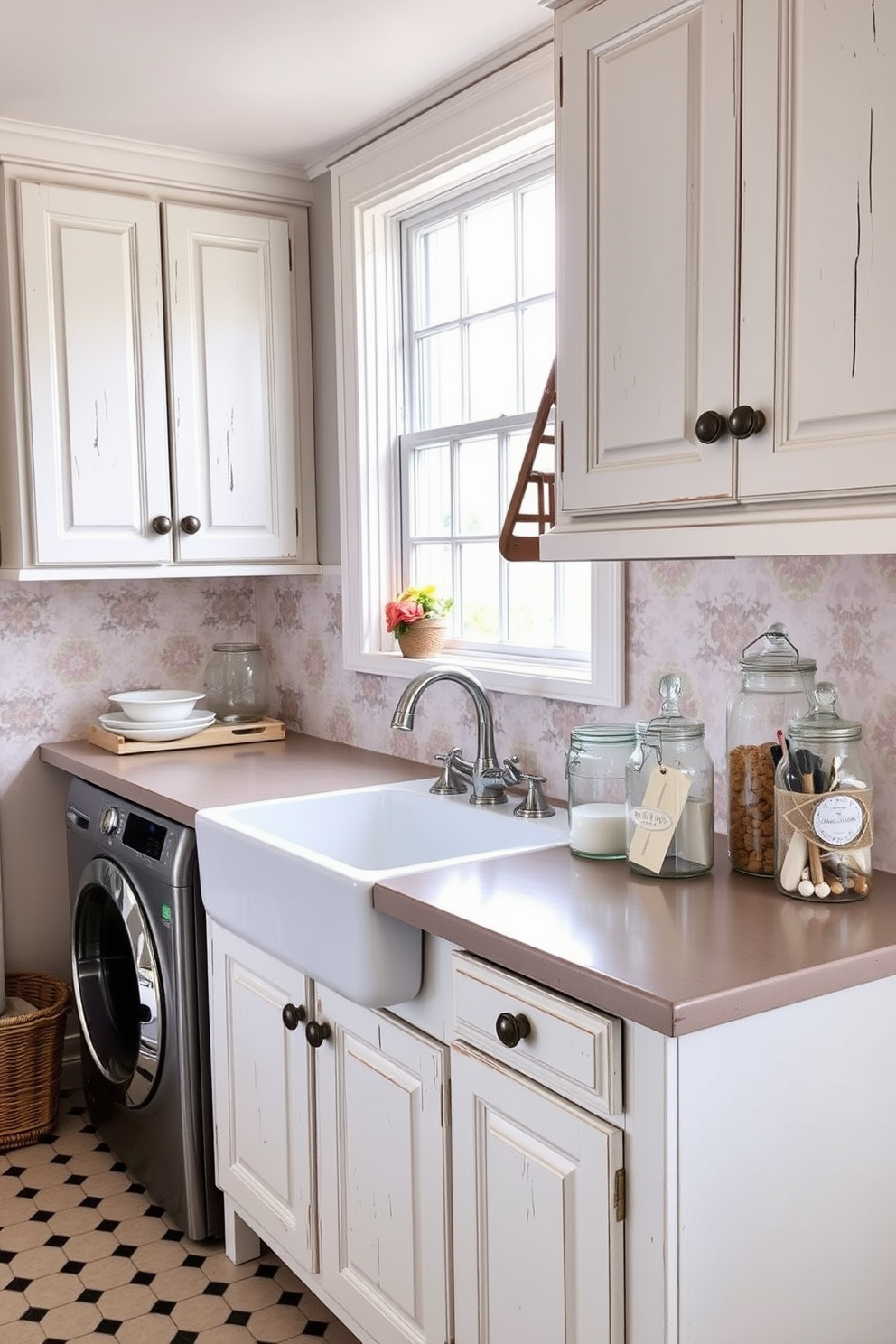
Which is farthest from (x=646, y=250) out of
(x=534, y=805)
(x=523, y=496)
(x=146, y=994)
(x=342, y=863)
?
(x=146, y=994)

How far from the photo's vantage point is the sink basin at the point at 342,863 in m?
1.83

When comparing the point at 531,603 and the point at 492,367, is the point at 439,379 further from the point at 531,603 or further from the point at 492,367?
the point at 531,603

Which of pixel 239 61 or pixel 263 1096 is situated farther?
pixel 239 61

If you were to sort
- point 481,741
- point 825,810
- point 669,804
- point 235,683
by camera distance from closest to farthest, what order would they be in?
point 825,810, point 669,804, point 481,741, point 235,683

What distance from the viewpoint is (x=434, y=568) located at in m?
3.09

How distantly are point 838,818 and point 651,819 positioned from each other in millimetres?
277

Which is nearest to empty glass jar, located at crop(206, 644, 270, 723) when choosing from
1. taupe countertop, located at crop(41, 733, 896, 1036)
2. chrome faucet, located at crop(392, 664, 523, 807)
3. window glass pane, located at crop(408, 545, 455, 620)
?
window glass pane, located at crop(408, 545, 455, 620)

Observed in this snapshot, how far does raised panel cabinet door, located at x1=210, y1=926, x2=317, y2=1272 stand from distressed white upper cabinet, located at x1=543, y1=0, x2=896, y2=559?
0.99m

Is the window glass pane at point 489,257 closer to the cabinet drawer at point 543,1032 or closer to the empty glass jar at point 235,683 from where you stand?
the empty glass jar at point 235,683

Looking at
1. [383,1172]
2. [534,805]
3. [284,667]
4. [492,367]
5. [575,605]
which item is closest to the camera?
[383,1172]

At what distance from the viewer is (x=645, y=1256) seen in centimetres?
140

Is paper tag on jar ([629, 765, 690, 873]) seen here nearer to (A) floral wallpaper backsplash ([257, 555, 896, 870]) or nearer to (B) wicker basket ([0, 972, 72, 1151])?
(A) floral wallpaper backsplash ([257, 555, 896, 870])

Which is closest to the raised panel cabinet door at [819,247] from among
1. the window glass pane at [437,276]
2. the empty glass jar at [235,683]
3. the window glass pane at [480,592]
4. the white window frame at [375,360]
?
the white window frame at [375,360]

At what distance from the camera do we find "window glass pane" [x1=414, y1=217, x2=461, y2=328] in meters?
2.95
